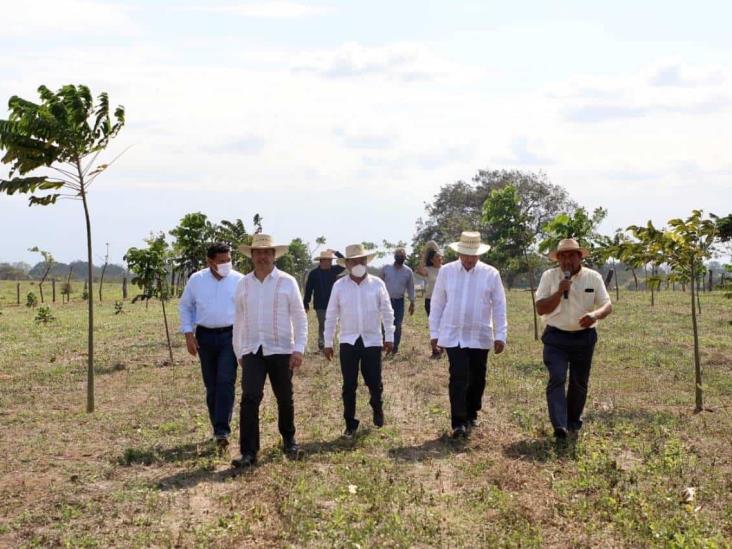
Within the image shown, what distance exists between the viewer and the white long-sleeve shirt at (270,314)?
29.0 ft

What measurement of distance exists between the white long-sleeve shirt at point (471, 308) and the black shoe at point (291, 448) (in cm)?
187

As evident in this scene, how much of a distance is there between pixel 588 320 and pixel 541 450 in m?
1.36

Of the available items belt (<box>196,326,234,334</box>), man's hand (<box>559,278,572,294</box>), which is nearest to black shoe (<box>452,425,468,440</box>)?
man's hand (<box>559,278,572,294</box>)

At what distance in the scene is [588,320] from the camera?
9.32m

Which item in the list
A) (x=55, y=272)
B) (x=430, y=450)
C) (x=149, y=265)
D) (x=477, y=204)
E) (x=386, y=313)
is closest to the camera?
(x=430, y=450)

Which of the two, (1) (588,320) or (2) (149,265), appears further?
(2) (149,265)

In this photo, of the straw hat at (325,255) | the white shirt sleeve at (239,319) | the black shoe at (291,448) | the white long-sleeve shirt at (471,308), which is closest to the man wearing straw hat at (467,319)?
the white long-sleeve shirt at (471,308)

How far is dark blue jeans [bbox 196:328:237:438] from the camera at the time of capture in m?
9.58

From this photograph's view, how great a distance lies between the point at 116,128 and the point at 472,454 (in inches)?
258

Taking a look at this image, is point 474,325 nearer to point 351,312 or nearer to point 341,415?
point 351,312

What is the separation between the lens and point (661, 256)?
1215 centimetres

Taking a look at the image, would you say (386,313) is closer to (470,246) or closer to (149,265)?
(470,246)

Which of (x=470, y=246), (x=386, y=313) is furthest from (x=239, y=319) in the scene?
(x=470, y=246)

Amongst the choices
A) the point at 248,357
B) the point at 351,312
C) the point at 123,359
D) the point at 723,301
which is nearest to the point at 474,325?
the point at 351,312
